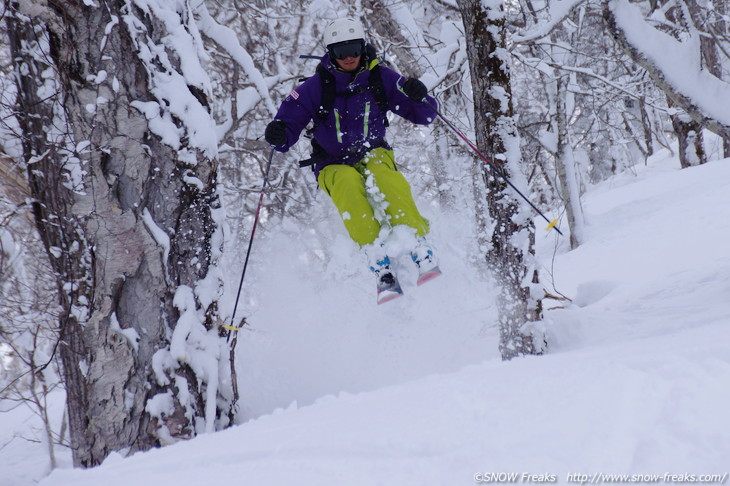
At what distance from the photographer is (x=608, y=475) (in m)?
1.14

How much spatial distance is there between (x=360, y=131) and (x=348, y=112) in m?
0.17

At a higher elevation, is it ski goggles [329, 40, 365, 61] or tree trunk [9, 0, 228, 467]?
ski goggles [329, 40, 365, 61]

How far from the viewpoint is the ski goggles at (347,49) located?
11.9 feet

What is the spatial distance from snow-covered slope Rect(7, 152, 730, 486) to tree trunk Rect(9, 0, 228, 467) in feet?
1.55

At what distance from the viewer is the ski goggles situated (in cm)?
362

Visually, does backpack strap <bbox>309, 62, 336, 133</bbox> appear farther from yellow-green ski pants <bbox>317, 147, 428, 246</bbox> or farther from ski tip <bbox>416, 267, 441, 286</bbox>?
ski tip <bbox>416, 267, 441, 286</bbox>

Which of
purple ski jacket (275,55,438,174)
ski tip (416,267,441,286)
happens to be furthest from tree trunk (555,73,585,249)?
ski tip (416,267,441,286)

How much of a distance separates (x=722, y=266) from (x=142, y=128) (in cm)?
440

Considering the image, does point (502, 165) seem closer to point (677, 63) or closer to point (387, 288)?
point (677, 63)

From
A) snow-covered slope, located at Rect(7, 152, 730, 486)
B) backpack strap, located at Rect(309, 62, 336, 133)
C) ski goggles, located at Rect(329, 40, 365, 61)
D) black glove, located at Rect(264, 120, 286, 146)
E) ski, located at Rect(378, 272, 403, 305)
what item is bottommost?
snow-covered slope, located at Rect(7, 152, 730, 486)

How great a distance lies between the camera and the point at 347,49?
3.63 m

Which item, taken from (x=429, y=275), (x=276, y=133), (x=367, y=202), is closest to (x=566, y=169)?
(x=429, y=275)

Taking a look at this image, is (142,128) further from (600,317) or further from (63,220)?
(600,317)

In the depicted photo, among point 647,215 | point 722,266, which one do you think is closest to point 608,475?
point 722,266
